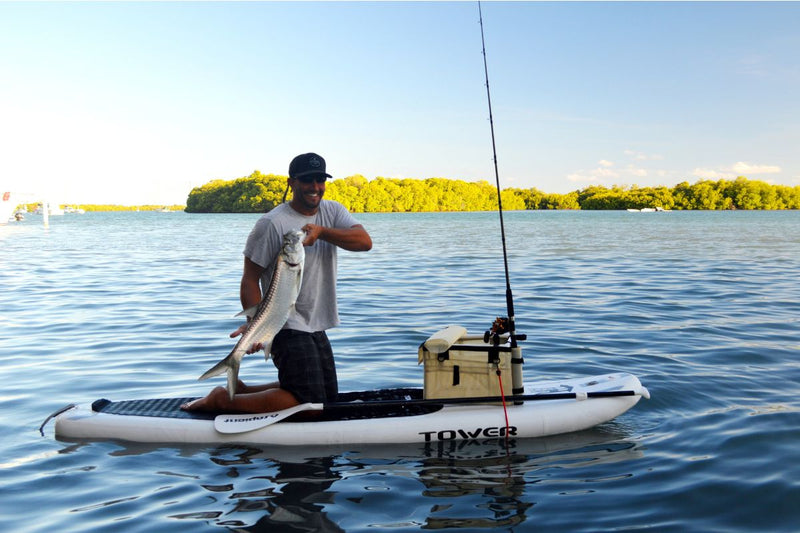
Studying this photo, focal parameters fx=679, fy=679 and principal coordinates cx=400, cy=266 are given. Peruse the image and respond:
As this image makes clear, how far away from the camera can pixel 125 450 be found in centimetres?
593

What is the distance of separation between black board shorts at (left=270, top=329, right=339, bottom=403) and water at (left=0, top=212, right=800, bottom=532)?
542 millimetres

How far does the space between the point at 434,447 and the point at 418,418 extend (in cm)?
28

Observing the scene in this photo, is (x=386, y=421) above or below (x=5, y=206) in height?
below

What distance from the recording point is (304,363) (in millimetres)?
5559

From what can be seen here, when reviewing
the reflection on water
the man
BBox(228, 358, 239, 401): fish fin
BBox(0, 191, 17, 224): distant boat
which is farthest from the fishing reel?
BBox(0, 191, 17, 224): distant boat

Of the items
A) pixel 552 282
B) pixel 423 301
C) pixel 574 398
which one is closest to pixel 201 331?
pixel 423 301

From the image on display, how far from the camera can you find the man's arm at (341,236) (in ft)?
16.5

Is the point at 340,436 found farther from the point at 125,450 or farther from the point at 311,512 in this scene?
the point at 125,450

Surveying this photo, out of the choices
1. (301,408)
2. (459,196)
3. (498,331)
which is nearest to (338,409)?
(301,408)

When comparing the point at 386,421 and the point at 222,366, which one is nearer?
the point at 222,366

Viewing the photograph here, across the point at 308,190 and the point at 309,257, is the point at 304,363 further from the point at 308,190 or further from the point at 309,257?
the point at 308,190

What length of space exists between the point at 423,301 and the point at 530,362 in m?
5.98

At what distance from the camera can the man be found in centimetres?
533

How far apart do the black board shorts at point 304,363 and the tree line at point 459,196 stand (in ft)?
440
